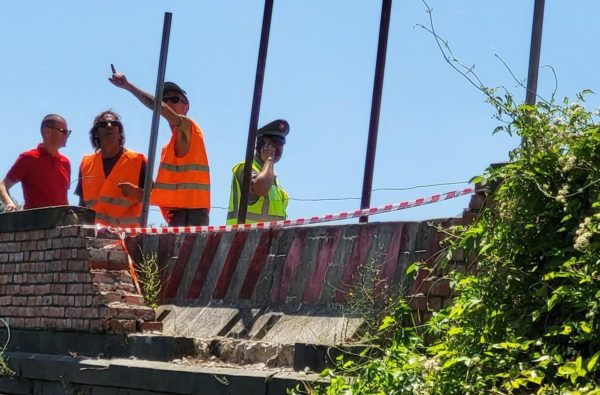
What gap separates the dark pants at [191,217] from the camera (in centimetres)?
1009

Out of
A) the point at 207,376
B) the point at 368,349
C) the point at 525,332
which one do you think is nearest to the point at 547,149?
the point at 525,332

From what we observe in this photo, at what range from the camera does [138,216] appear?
10.5 metres

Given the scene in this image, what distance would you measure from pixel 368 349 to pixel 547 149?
1.46 meters

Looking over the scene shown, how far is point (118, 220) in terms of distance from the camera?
10.6 meters

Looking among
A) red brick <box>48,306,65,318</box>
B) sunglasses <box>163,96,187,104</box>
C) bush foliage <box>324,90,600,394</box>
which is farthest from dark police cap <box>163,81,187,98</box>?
bush foliage <box>324,90,600,394</box>

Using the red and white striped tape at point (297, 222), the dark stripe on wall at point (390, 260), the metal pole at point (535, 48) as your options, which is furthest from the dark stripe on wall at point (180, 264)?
the metal pole at point (535, 48)

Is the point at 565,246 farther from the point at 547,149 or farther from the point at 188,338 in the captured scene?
the point at 188,338

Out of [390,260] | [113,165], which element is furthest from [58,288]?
[390,260]

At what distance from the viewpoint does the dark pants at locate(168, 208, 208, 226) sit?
33.1 feet

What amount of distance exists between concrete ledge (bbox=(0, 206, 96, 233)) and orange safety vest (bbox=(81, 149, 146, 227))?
707 millimetres

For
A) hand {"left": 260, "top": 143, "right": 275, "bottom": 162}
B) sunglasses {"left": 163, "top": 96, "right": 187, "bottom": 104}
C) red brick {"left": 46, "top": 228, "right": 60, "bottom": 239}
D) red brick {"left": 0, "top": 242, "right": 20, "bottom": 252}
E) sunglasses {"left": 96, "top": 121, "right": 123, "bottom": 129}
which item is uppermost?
sunglasses {"left": 163, "top": 96, "right": 187, "bottom": 104}

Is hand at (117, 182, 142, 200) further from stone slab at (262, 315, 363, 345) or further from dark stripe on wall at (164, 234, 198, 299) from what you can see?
stone slab at (262, 315, 363, 345)

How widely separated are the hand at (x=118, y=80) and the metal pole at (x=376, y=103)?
7.66ft

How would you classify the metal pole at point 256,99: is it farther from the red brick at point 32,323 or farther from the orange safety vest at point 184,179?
the red brick at point 32,323
